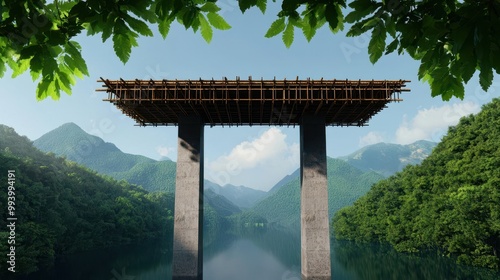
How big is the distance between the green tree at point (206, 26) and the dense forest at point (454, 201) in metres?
32.8

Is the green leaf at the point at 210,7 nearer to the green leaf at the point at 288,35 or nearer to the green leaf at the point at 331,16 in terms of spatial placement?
the green leaf at the point at 288,35

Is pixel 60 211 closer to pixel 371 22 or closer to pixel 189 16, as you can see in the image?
pixel 189 16

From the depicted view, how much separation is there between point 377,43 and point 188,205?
18.2 m

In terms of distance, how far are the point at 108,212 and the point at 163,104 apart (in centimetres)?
4474

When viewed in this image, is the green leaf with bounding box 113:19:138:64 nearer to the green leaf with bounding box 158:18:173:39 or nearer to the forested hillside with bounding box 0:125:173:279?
the green leaf with bounding box 158:18:173:39

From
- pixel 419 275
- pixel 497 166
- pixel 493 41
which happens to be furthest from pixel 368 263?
pixel 493 41

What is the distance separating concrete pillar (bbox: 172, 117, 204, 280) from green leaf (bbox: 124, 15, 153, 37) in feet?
58.5

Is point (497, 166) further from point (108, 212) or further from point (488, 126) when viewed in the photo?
point (108, 212)

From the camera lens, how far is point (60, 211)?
148ft

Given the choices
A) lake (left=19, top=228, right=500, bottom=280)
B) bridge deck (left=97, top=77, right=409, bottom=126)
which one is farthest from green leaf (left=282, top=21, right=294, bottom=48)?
lake (left=19, top=228, right=500, bottom=280)

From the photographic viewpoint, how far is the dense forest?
32125mm

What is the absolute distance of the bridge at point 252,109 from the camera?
1947 cm

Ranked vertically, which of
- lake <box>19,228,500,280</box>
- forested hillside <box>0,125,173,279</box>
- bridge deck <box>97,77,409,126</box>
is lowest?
lake <box>19,228,500,280</box>

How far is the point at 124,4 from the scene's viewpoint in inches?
117
